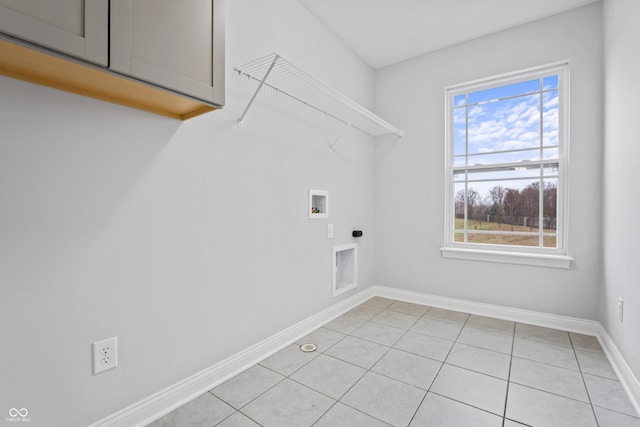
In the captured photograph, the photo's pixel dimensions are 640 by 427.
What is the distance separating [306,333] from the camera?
2441 mm

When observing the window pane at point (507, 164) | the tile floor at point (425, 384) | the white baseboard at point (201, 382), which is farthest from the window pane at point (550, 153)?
the white baseboard at point (201, 382)

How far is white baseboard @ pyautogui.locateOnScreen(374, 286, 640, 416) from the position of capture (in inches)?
66.6

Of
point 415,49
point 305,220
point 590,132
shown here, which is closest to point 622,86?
point 590,132

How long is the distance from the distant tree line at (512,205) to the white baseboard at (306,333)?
841 millimetres

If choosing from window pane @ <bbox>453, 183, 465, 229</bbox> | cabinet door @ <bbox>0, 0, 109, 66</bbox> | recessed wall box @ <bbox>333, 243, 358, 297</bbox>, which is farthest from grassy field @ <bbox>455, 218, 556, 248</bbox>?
cabinet door @ <bbox>0, 0, 109, 66</bbox>

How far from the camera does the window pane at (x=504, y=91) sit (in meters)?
2.74

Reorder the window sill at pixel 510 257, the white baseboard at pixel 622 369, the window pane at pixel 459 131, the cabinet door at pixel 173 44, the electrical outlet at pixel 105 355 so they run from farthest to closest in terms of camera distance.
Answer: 1. the window pane at pixel 459 131
2. the window sill at pixel 510 257
3. the white baseboard at pixel 622 369
4. the electrical outlet at pixel 105 355
5. the cabinet door at pixel 173 44

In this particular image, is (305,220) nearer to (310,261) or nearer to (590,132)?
(310,261)

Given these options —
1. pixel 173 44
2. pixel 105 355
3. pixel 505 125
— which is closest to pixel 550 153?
pixel 505 125

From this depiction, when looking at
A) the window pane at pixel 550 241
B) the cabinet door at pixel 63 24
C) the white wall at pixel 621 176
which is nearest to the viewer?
the cabinet door at pixel 63 24

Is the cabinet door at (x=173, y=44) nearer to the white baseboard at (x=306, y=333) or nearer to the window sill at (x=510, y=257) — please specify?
the white baseboard at (x=306, y=333)

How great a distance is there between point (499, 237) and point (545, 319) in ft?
2.61

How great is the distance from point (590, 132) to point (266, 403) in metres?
3.14

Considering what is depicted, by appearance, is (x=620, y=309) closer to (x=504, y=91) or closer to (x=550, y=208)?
(x=550, y=208)
